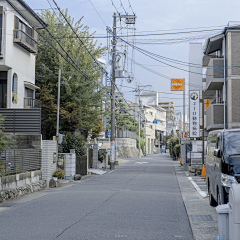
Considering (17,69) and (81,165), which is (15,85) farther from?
(81,165)

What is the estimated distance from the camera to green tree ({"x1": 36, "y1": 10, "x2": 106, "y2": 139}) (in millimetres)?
24719

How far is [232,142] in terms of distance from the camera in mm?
8500

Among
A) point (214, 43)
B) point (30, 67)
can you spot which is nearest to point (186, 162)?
point (214, 43)

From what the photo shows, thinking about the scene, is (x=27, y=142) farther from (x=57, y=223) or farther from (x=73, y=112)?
(x=57, y=223)

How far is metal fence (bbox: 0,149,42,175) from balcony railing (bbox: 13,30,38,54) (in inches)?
270

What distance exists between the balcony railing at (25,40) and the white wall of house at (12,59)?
0.85 feet

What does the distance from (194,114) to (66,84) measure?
10061 mm

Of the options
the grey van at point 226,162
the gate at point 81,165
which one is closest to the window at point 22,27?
the gate at point 81,165

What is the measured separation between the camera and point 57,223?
26.4ft

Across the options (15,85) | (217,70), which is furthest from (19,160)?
(217,70)

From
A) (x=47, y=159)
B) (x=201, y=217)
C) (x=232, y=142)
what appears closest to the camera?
(x=232, y=142)

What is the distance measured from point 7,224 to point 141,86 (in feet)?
187

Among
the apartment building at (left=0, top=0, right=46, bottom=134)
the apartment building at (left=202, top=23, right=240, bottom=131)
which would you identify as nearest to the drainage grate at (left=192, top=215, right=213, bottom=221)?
the apartment building at (left=0, top=0, right=46, bottom=134)

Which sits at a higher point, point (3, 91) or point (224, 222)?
point (3, 91)
